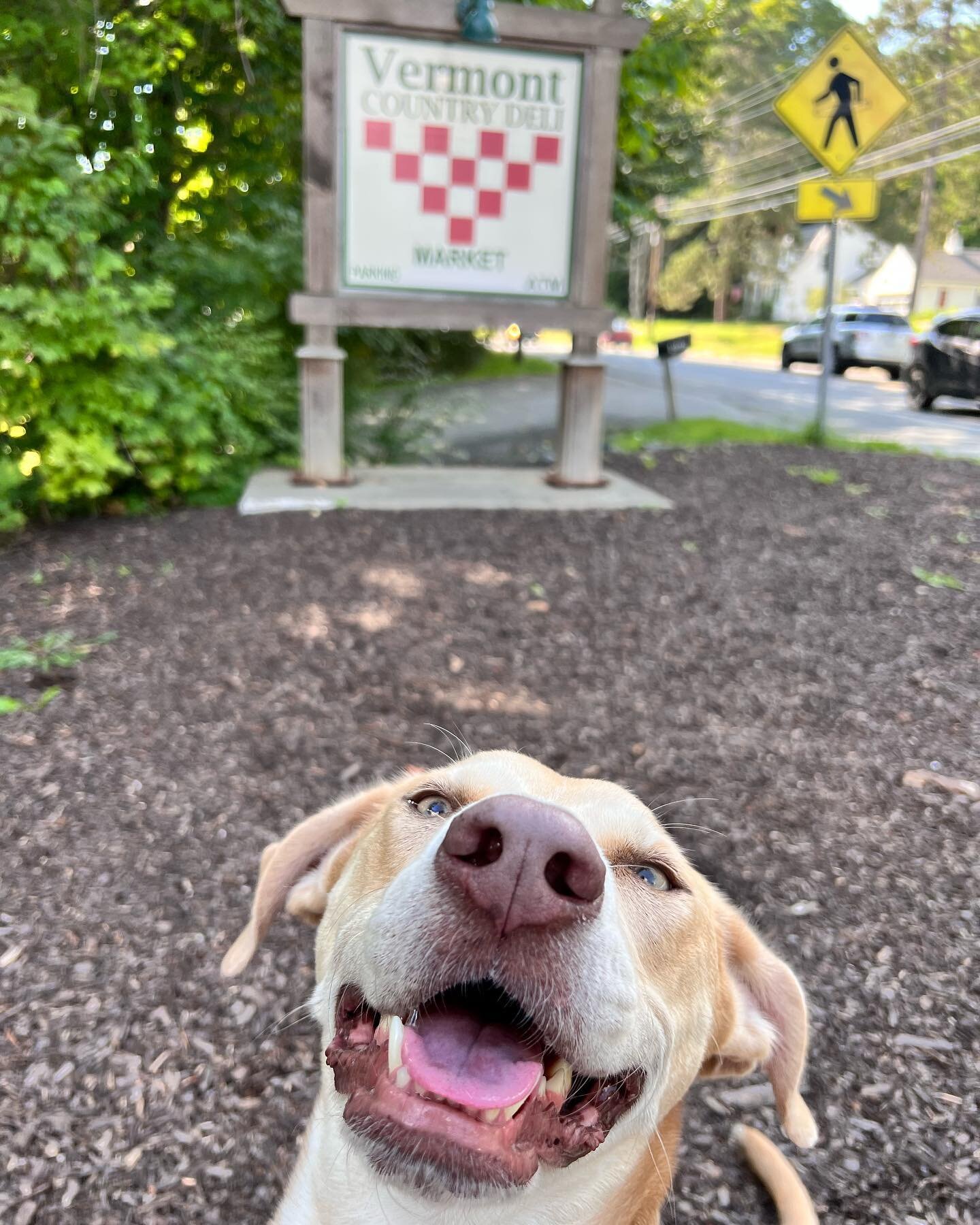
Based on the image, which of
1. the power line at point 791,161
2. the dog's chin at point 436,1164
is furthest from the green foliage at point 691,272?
the dog's chin at point 436,1164

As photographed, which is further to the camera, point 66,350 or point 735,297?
point 735,297

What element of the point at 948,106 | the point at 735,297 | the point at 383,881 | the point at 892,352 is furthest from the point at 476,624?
the point at 735,297

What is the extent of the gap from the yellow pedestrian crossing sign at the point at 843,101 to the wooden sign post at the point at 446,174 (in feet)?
9.95

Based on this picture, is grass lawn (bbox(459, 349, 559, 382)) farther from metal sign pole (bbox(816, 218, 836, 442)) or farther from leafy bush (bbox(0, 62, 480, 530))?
leafy bush (bbox(0, 62, 480, 530))

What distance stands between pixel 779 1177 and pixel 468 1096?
1.03 m

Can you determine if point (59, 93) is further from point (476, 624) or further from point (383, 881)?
point (383, 881)

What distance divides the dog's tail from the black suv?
55.6 feet

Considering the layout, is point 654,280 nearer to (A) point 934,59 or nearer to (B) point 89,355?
(A) point 934,59

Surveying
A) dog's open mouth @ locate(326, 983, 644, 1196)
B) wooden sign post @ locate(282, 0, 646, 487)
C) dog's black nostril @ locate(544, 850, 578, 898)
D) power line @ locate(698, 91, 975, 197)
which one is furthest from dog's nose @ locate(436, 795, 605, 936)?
power line @ locate(698, 91, 975, 197)

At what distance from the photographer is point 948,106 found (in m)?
41.0

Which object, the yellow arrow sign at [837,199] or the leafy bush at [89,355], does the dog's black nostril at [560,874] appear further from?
the yellow arrow sign at [837,199]

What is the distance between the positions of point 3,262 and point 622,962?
17.7 ft

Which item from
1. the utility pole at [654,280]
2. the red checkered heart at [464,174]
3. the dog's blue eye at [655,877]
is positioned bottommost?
the dog's blue eye at [655,877]

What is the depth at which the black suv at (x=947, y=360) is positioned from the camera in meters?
16.0
